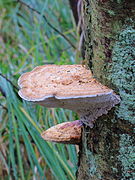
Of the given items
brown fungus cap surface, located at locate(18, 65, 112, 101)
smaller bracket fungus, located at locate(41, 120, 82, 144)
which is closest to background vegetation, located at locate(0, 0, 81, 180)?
smaller bracket fungus, located at locate(41, 120, 82, 144)

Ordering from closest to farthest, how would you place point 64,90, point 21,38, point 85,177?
point 64,90 → point 85,177 → point 21,38

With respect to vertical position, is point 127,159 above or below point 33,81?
below

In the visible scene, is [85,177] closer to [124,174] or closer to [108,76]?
[124,174]

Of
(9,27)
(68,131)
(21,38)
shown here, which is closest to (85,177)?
(68,131)

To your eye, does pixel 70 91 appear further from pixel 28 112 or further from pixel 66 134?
pixel 28 112

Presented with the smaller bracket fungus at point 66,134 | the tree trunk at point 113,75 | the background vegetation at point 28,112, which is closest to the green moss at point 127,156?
the tree trunk at point 113,75

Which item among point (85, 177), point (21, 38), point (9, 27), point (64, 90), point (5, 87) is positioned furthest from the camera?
point (9, 27)
